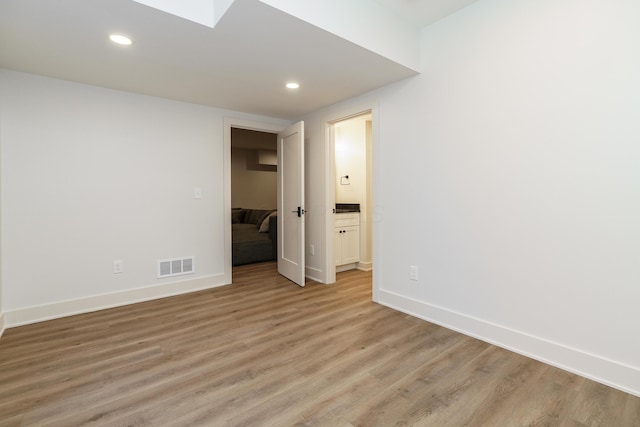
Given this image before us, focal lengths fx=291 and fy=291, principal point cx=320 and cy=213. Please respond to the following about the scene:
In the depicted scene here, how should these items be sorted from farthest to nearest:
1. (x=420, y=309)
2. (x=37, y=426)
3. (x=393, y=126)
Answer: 1. (x=393, y=126)
2. (x=420, y=309)
3. (x=37, y=426)

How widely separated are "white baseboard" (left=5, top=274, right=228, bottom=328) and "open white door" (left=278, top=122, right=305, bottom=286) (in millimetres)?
854

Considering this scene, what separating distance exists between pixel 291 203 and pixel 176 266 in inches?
59.6

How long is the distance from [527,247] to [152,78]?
10.8 ft

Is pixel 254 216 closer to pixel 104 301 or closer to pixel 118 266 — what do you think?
pixel 118 266

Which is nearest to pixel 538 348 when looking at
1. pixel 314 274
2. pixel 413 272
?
pixel 413 272

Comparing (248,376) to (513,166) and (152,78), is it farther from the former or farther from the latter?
(152,78)

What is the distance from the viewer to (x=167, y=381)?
5.53 feet

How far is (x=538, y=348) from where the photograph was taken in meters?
1.90

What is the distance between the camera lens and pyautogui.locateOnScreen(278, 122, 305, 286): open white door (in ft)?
11.4

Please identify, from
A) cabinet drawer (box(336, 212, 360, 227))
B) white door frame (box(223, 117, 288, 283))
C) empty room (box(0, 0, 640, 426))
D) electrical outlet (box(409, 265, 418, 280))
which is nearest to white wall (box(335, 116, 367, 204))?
cabinet drawer (box(336, 212, 360, 227))

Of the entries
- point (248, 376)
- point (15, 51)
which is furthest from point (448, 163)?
point (15, 51)

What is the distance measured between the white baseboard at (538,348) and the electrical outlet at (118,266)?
2.80 m

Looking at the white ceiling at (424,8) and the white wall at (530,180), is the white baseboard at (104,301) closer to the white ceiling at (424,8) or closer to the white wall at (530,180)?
the white wall at (530,180)

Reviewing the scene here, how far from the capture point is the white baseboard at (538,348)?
5.26ft
